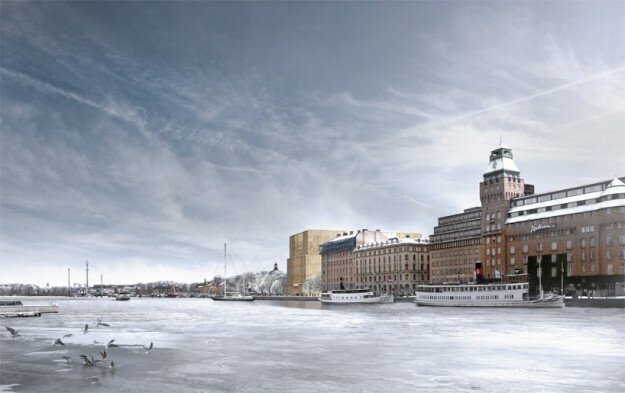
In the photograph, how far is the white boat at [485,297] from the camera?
5704 inches

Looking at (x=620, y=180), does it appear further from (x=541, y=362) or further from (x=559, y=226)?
(x=541, y=362)

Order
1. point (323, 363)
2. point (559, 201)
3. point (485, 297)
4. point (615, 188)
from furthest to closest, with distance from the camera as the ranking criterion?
1. point (559, 201)
2. point (615, 188)
3. point (485, 297)
4. point (323, 363)


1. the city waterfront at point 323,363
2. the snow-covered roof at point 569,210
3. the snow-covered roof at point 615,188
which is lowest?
the city waterfront at point 323,363

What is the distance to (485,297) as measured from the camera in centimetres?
15738

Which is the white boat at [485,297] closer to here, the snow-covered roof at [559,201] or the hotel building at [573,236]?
the hotel building at [573,236]

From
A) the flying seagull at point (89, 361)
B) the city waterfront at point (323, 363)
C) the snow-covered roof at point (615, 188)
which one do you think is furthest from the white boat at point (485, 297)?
the flying seagull at point (89, 361)

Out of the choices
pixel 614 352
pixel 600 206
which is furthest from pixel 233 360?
pixel 600 206

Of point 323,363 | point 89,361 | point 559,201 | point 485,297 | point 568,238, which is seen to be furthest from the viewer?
point 559,201

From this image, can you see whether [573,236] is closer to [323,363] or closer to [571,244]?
[571,244]

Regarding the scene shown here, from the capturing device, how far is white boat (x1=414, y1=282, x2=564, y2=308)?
145 m

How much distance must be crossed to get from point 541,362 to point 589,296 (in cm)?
12534

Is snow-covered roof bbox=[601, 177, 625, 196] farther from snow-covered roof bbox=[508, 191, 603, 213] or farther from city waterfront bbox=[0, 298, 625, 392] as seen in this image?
city waterfront bbox=[0, 298, 625, 392]

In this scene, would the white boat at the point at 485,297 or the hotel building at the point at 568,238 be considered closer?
the white boat at the point at 485,297

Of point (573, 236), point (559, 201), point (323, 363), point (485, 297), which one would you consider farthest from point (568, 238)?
point (323, 363)
